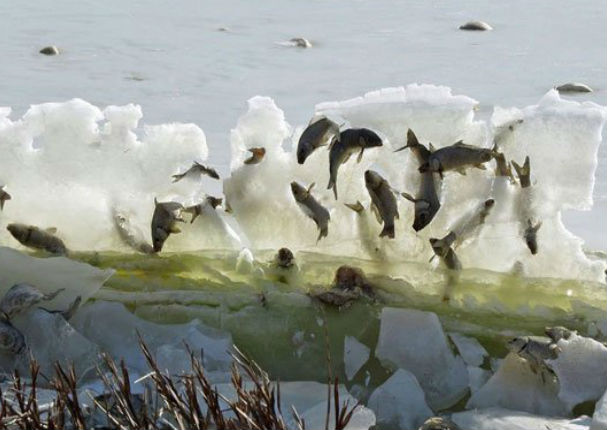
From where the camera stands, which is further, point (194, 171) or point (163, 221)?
point (194, 171)

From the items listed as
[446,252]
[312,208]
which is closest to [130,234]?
[312,208]

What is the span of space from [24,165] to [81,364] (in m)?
0.80

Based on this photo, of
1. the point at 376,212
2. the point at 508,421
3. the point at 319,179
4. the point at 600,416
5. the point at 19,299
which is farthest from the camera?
the point at 319,179

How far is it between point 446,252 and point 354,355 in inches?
15.6

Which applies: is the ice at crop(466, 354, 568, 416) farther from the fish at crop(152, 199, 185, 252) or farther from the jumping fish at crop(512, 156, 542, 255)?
the fish at crop(152, 199, 185, 252)

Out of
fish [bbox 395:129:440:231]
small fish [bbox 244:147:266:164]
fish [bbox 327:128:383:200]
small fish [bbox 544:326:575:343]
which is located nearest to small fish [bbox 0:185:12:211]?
small fish [bbox 244:147:266:164]

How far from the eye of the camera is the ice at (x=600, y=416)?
3.19 m

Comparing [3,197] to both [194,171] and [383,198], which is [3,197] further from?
[383,198]

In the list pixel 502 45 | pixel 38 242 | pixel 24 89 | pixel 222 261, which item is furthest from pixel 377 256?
pixel 502 45

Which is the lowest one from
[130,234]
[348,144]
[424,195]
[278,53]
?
[278,53]

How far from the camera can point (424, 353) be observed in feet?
11.8

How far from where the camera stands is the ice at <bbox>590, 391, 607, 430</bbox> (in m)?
A: 3.19

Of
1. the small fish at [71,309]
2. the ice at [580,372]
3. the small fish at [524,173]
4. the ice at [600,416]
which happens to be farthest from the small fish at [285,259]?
the ice at [600,416]

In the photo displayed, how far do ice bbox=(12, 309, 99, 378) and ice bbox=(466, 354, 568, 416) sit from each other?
0.99m
